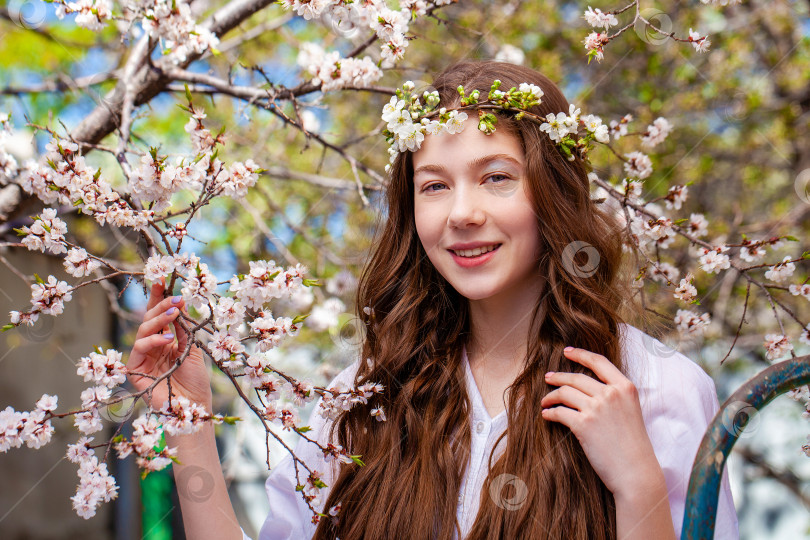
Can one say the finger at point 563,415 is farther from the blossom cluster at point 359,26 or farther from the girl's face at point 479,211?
the blossom cluster at point 359,26

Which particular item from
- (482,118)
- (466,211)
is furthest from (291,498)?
(482,118)

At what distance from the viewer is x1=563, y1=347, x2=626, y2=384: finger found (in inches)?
49.1

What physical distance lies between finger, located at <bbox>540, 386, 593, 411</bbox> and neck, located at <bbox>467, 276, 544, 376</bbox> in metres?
0.18

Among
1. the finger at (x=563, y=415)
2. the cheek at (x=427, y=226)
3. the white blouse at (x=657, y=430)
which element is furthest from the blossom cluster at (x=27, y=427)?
the finger at (x=563, y=415)

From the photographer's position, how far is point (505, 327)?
1.48 m

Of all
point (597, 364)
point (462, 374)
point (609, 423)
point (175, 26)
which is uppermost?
point (175, 26)

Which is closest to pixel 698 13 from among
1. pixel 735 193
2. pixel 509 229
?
pixel 735 193

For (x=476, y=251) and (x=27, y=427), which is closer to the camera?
(x=27, y=427)

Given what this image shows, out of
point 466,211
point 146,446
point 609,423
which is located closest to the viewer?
point 146,446

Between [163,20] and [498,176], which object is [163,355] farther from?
[498,176]

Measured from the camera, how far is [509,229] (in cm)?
132

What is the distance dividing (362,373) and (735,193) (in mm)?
3148

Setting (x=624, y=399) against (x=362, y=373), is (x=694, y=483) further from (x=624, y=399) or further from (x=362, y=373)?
(x=362, y=373)

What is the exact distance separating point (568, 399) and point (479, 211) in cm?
38
